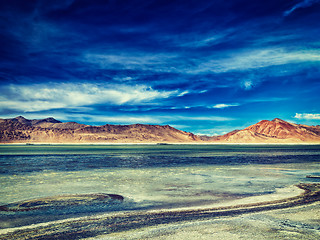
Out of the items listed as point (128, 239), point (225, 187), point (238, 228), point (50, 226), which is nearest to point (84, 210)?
point (50, 226)

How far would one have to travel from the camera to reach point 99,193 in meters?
13.4

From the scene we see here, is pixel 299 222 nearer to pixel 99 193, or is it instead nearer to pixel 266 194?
pixel 266 194

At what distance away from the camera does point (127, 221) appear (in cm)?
843

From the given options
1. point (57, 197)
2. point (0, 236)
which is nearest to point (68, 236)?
point (0, 236)

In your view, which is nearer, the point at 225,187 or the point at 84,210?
the point at 84,210

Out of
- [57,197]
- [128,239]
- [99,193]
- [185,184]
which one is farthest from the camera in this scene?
[185,184]

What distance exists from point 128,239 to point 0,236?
3.57 metres

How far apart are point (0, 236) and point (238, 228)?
6.67m

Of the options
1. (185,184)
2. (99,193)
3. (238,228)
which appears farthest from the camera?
(185,184)

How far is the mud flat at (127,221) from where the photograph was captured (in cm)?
726

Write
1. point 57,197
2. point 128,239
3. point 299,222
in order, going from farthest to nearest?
point 57,197 < point 299,222 < point 128,239

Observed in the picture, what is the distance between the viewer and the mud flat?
7.26 metres

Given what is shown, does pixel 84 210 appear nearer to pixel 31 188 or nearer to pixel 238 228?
pixel 238 228

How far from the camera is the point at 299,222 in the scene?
811 centimetres
